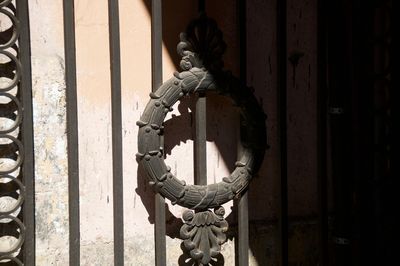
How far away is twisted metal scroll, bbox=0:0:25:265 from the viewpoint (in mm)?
2566


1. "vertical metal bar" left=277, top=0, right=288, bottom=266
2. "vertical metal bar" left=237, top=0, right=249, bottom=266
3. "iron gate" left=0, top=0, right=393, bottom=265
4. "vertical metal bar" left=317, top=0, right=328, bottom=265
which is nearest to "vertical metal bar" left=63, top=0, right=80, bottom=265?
A: "iron gate" left=0, top=0, right=393, bottom=265

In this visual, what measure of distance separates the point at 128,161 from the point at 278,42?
0.68 meters

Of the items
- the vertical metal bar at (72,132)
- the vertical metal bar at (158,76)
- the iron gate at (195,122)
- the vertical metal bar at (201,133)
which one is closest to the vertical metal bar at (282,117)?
the iron gate at (195,122)

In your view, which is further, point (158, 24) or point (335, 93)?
point (335, 93)

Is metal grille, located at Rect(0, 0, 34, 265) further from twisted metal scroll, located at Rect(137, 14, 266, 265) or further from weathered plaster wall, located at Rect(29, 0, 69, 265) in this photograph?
twisted metal scroll, located at Rect(137, 14, 266, 265)

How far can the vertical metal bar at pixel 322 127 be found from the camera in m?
2.92

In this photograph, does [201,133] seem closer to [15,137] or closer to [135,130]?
[135,130]

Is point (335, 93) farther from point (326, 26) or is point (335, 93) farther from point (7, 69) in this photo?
point (7, 69)

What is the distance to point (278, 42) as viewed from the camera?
2.86m

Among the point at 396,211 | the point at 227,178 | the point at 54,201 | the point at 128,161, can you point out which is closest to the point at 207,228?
the point at 227,178

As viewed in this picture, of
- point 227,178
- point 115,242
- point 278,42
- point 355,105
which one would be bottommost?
point 115,242

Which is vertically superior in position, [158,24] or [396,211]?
[158,24]

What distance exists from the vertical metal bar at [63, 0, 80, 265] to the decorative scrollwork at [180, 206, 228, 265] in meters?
0.38

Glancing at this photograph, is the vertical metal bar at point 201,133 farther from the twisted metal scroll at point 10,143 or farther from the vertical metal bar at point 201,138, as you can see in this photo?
the twisted metal scroll at point 10,143
